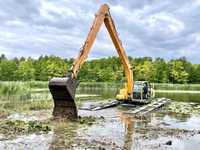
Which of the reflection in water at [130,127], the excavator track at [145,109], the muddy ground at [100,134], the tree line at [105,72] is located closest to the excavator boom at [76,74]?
the muddy ground at [100,134]

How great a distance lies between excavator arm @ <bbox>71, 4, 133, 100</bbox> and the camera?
20564 mm

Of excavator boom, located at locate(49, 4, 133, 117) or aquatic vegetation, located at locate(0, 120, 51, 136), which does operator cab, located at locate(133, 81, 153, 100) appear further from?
aquatic vegetation, located at locate(0, 120, 51, 136)

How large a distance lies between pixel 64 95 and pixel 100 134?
462 centimetres

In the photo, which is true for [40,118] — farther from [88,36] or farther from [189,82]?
[189,82]

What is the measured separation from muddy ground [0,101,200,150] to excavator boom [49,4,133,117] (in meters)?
1.06

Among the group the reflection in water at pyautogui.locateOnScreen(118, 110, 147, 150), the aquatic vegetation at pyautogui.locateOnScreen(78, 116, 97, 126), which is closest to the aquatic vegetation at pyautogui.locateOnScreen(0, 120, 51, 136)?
the aquatic vegetation at pyautogui.locateOnScreen(78, 116, 97, 126)

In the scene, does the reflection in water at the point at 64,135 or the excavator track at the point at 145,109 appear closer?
the reflection in water at the point at 64,135

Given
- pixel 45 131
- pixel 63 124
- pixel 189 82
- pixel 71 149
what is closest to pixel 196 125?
pixel 63 124

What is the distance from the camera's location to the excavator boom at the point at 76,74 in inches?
730

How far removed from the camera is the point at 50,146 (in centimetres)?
1188

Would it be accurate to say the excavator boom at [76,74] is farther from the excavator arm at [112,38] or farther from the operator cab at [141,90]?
the operator cab at [141,90]

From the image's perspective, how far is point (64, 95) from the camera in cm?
1875

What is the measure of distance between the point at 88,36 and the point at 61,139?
9447mm

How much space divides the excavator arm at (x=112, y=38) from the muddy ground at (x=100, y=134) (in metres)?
3.37
